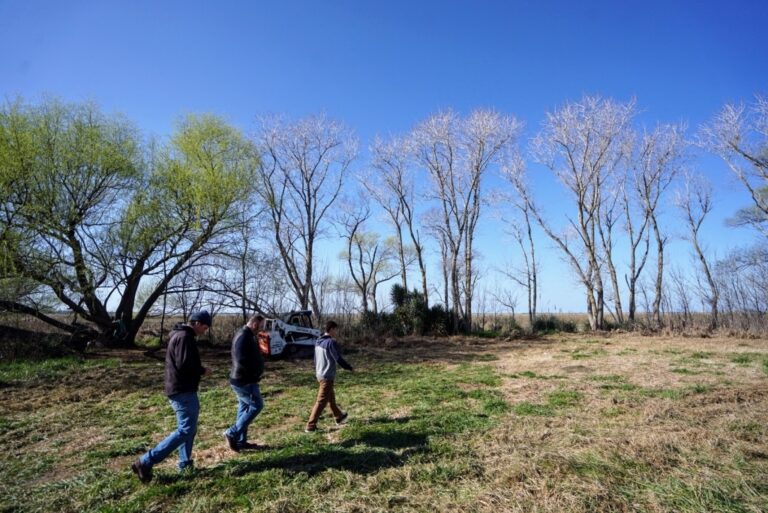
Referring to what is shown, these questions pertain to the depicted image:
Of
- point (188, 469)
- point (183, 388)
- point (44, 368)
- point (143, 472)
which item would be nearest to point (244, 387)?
point (183, 388)

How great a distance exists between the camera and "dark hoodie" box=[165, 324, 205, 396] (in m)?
4.62

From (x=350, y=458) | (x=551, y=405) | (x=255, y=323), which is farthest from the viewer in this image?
(x=551, y=405)

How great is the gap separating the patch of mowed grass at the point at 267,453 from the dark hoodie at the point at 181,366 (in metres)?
0.98

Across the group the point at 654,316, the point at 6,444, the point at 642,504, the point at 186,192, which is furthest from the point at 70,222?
the point at 654,316

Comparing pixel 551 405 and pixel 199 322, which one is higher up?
pixel 199 322

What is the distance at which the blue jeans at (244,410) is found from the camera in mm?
5426

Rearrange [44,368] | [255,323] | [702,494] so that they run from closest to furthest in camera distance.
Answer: [702,494], [255,323], [44,368]

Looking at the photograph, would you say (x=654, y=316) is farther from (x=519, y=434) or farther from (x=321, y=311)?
(x=519, y=434)

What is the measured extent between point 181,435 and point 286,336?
11.5 m

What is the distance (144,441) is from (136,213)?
12.8 metres

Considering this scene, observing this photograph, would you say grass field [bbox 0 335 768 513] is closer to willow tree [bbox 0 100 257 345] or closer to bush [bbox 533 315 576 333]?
willow tree [bbox 0 100 257 345]

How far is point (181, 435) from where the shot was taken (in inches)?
180

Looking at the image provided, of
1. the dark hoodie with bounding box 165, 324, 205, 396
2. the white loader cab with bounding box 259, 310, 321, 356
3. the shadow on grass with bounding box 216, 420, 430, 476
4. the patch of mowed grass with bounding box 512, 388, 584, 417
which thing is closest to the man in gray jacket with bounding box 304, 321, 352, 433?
the shadow on grass with bounding box 216, 420, 430, 476

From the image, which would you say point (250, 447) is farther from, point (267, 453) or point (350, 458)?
point (350, 458)
